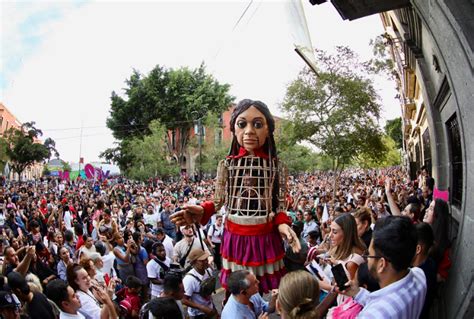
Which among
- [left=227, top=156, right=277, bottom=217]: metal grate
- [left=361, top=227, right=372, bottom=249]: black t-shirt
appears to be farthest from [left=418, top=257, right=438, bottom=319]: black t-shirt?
[left=227, top=156, right=277, bottom=217]: metal grate

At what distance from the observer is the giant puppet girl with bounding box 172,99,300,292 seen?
4.12 meters

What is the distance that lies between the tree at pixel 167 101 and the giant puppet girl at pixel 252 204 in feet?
103

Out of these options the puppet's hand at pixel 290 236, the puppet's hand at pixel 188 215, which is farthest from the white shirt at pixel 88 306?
the puppet's hand at pixel 290 236

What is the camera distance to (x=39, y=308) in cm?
404

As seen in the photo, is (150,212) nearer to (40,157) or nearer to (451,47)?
(451,47)

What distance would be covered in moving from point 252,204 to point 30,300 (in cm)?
228

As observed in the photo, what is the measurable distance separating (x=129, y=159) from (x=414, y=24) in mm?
34747

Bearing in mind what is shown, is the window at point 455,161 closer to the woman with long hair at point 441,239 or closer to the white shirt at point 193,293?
the woman with long hair at point 441,239

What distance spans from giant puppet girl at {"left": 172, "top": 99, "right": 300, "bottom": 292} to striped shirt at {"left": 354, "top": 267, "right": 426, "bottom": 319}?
61.2 inches

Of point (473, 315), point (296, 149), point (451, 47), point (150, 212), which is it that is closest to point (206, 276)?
point (473, 315)

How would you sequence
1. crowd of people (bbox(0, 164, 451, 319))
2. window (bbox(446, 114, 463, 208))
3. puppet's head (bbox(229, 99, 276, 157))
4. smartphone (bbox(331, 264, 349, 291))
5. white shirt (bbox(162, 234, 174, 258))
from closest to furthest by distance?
1. crowd of people (bbox(0, 164, 451, 319))
2. smartphone (bbox(331, 264, 349, 291))
3. puppet's head (bbox(229, 99, 276, 157))
4. window (bbox(446, 114, 463, 208))
5. white shirt (bbox(162, 234, 174, 258))

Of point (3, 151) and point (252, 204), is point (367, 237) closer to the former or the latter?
point (252, 204)

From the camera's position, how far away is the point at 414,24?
740cm

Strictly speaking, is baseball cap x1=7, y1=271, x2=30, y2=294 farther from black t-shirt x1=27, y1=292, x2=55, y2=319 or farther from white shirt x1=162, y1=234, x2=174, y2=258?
white shirt x1=162, y1=234, x2=174, y2=258
